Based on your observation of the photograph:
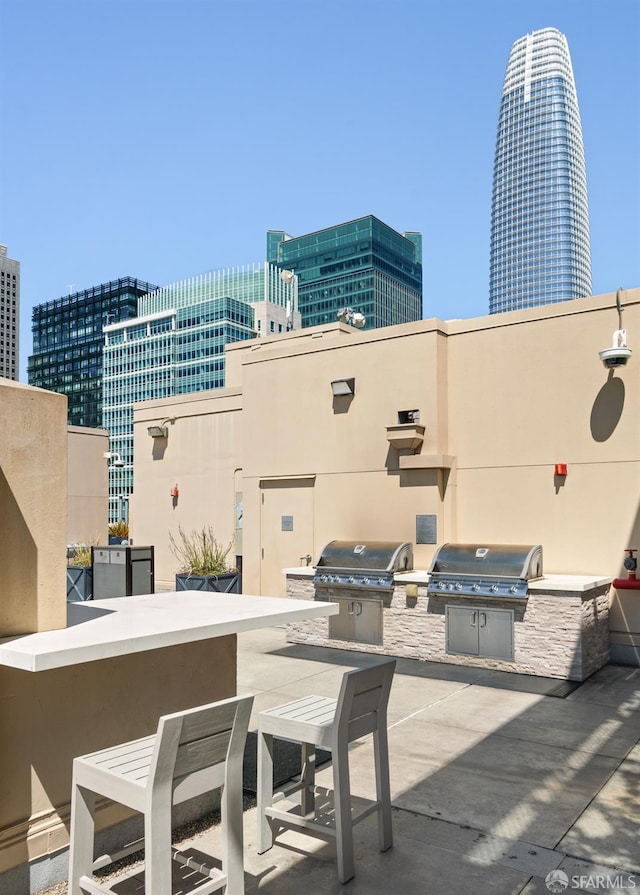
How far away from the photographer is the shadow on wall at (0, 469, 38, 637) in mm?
3582


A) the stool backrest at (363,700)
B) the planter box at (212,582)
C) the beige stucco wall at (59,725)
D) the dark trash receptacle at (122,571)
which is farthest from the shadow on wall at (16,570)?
the dark trash receptacle at (122,571)

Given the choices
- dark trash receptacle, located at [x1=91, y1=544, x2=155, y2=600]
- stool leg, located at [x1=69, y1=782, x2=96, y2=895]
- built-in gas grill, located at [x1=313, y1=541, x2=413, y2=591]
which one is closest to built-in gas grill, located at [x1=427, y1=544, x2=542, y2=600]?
built-in gas grill, located at [x1=313, y1=541, x2=413, y2=591]

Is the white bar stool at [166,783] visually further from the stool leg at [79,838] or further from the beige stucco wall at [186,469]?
the beige stucco wall at [186,469]

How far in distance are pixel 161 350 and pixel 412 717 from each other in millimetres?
107579

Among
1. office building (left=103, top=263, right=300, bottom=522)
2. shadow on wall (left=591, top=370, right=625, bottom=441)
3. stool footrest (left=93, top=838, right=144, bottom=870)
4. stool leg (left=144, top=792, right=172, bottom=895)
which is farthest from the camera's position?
office building (left=103, top=263, right=300, bottom=522)

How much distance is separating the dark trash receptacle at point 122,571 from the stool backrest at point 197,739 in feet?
30.6

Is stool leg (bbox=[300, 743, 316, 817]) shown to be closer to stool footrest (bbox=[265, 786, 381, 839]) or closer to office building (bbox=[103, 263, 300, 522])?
stool footrest (bbox=[265, 786, 381, 839])

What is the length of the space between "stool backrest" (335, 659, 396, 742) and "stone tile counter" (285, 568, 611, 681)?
4.47 metres

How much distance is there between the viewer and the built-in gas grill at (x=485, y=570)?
26.6ft

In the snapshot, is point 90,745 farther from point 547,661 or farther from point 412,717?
point 547,661

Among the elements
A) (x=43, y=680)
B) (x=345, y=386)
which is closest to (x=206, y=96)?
(x=345, y=386)

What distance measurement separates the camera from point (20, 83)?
330 inches

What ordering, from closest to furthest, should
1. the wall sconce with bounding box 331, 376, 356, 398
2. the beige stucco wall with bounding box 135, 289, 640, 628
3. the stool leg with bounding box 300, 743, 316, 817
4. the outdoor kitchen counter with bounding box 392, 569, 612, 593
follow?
the stool leg with bounding box 300, 743, 316, 817 < the outdoor kitchen counter with bounding box 392, 569, 612, 593 < the beige stucco wall with bounding box 135, 289, 640, 628 < the wall sconce with bounding box 331, 376, 356, 398

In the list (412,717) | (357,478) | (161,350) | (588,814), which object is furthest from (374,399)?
(161,350)
